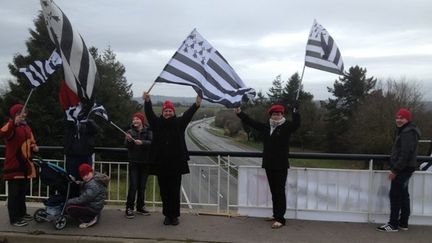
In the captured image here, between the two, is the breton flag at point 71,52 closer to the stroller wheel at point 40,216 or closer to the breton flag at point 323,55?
the stroller wheel at point 40,216

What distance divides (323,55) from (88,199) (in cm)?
412

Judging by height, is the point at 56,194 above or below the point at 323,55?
below

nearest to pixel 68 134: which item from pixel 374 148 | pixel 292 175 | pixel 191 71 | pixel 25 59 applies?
pixel 191 71

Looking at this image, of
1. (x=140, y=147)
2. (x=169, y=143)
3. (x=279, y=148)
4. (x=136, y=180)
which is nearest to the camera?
(x=169, y=143)

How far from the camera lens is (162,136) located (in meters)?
6.96

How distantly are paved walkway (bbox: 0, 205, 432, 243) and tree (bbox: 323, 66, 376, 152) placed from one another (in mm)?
65700

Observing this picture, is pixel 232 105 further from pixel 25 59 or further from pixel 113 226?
pixel 25 59

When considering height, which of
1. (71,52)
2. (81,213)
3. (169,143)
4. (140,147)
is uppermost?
(71,52)

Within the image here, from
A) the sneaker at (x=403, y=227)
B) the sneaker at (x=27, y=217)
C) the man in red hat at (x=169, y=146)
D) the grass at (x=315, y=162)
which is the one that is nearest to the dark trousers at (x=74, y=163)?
the sneaker at (x=27, y=217)

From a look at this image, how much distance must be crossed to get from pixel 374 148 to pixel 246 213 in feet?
171

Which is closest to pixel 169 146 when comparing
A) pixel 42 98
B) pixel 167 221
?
pixel 167 221

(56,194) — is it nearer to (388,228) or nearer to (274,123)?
(274,123)

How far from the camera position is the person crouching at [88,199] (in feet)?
22.4

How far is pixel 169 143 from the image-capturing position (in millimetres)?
6930
